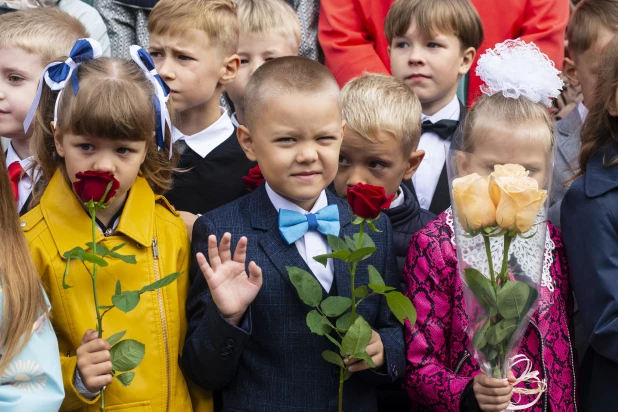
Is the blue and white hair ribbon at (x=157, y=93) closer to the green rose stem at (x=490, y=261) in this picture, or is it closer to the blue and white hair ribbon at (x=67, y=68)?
the blue and white hair ribbon at (x=67, y=68)

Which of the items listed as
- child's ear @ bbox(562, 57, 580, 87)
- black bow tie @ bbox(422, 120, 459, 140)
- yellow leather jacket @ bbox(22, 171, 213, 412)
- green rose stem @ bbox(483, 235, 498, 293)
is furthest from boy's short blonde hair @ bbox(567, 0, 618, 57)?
yellow leather jacket @ bbox(22, 171, 213, 412)

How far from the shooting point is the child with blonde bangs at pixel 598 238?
3.22m

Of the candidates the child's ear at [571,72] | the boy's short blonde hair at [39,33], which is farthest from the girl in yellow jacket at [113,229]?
the child's ear at [571,72]

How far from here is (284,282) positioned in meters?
3.12

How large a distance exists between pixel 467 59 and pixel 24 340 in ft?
8.57

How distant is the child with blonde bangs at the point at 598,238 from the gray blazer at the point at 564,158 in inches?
10.4

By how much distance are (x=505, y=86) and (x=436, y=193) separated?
35.7 inches

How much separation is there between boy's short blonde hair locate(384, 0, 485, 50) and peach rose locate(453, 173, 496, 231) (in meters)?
1.89

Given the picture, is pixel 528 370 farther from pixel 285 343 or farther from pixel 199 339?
pixel 199 339

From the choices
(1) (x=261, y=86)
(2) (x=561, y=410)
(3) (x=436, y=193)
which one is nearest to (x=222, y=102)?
(3) (x=436, y=193)

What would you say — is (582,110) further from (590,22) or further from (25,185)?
(25,185)

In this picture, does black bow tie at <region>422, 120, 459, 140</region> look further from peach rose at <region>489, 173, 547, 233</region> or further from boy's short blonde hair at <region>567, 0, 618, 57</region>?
peach rose at <region>489, 173, 547, 233</region>

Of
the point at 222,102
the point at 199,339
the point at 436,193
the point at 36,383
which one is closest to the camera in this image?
the point at 36,383

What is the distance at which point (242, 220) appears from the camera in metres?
3.23
